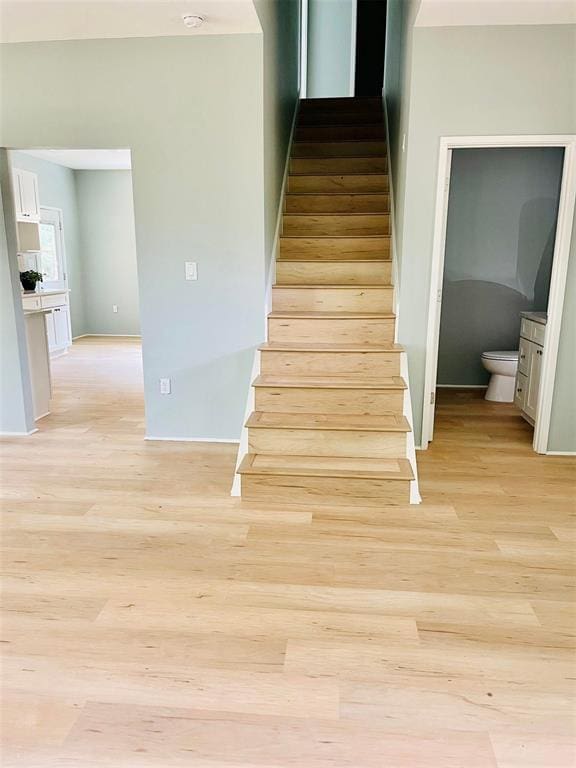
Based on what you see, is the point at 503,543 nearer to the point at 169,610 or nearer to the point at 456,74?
the point at 169,610

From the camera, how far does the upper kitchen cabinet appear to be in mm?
6219

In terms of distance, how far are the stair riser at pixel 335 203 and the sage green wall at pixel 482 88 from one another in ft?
3.53

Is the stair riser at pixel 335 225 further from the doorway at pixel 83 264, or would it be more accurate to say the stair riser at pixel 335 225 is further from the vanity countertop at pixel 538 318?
the doorway at pixel 83 264

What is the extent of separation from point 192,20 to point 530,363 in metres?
3.16

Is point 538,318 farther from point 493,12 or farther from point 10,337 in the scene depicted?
point 10,337

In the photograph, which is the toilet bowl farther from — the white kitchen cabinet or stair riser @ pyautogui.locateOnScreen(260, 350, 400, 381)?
the white kitchen cabinet

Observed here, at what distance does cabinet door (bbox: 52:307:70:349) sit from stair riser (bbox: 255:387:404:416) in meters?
4.81

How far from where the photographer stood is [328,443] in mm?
3039

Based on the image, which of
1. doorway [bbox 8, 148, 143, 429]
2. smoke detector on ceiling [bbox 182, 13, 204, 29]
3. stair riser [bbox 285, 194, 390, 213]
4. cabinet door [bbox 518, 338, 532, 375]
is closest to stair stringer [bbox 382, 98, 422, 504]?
stair riser [bbox 285, 194, 390, 213]

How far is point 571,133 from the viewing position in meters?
3.14

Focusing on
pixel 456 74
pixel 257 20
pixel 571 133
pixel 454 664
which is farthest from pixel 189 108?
pixel 454 664

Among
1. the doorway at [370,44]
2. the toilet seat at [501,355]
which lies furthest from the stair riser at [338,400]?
the doorway at [370,44]

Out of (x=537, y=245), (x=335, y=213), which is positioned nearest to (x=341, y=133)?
(x=335, y=213)

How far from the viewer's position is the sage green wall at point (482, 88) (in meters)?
3.07
